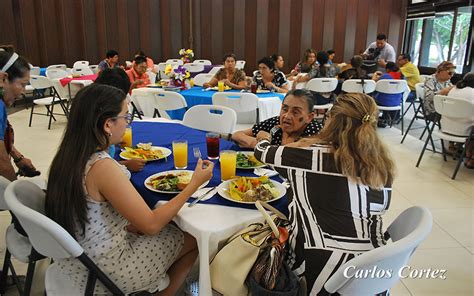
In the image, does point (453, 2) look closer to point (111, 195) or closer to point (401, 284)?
point (401, 284)

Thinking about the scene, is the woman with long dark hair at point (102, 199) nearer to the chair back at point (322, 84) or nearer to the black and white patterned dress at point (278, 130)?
the black and white patterned dress at point (278, 130)

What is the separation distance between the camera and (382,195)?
59.1 inches

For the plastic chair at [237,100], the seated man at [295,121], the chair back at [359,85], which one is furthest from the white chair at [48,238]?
the chair back at [359,85]

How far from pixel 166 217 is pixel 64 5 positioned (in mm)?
10479

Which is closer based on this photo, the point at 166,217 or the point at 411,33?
the point at 166,217


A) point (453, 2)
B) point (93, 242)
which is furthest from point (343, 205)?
point (453, 2)

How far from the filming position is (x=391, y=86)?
6094mm

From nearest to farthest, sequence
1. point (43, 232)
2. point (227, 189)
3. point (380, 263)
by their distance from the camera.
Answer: point (380, 263)
point (43, 232)
point (227, 189)

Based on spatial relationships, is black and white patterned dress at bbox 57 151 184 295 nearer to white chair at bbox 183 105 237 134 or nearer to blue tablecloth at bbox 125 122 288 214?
blue tablecloth at bbox 125 122 288 214

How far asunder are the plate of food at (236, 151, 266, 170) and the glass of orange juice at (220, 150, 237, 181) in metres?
0.13

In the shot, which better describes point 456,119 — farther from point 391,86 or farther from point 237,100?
point 237,100

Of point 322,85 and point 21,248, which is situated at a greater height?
point 322,85

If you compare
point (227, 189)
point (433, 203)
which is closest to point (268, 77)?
point (433, 203)

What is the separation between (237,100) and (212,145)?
2147 mm
